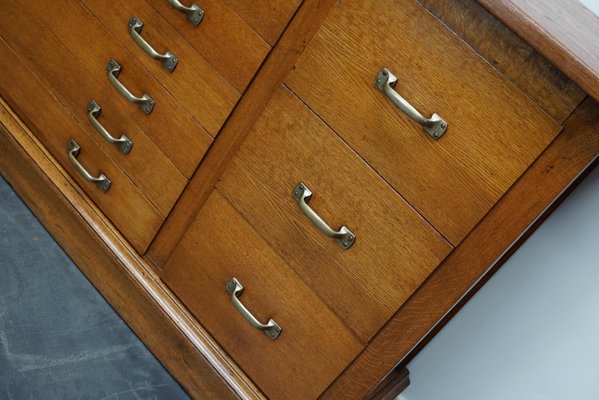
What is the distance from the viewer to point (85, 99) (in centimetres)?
178

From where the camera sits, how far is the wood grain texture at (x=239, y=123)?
144 cm

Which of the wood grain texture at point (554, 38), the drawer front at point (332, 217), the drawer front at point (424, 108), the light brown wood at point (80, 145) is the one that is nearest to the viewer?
the wood grain texture at point (554, 38)

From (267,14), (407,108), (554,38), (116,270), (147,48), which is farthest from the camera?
(116,270)

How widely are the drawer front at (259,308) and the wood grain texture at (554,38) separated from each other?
596mm

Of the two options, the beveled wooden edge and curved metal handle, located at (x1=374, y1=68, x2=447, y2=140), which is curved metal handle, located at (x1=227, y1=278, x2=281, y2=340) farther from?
curved metal handle, located at (x1=374, y1=68, x2=447, y2=140)

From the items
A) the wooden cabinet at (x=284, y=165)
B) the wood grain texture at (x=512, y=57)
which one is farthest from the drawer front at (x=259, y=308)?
the wood grain texture at (x=512, y=57)

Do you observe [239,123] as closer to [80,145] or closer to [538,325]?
[80,145]

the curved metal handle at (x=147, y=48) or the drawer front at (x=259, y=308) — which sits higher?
the curved metal handle at (x=147, y=48)

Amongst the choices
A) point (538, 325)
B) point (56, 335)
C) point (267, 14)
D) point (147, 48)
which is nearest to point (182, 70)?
point (147, 48)

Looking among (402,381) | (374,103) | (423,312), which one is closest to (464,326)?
(402,381)

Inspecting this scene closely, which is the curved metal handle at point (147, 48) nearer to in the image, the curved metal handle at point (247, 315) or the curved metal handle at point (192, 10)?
the curved metal handle at point (192, 10)

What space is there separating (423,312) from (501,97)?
0.39 metres

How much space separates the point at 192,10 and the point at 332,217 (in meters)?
0.43

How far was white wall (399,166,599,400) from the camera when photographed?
65.4 inches
